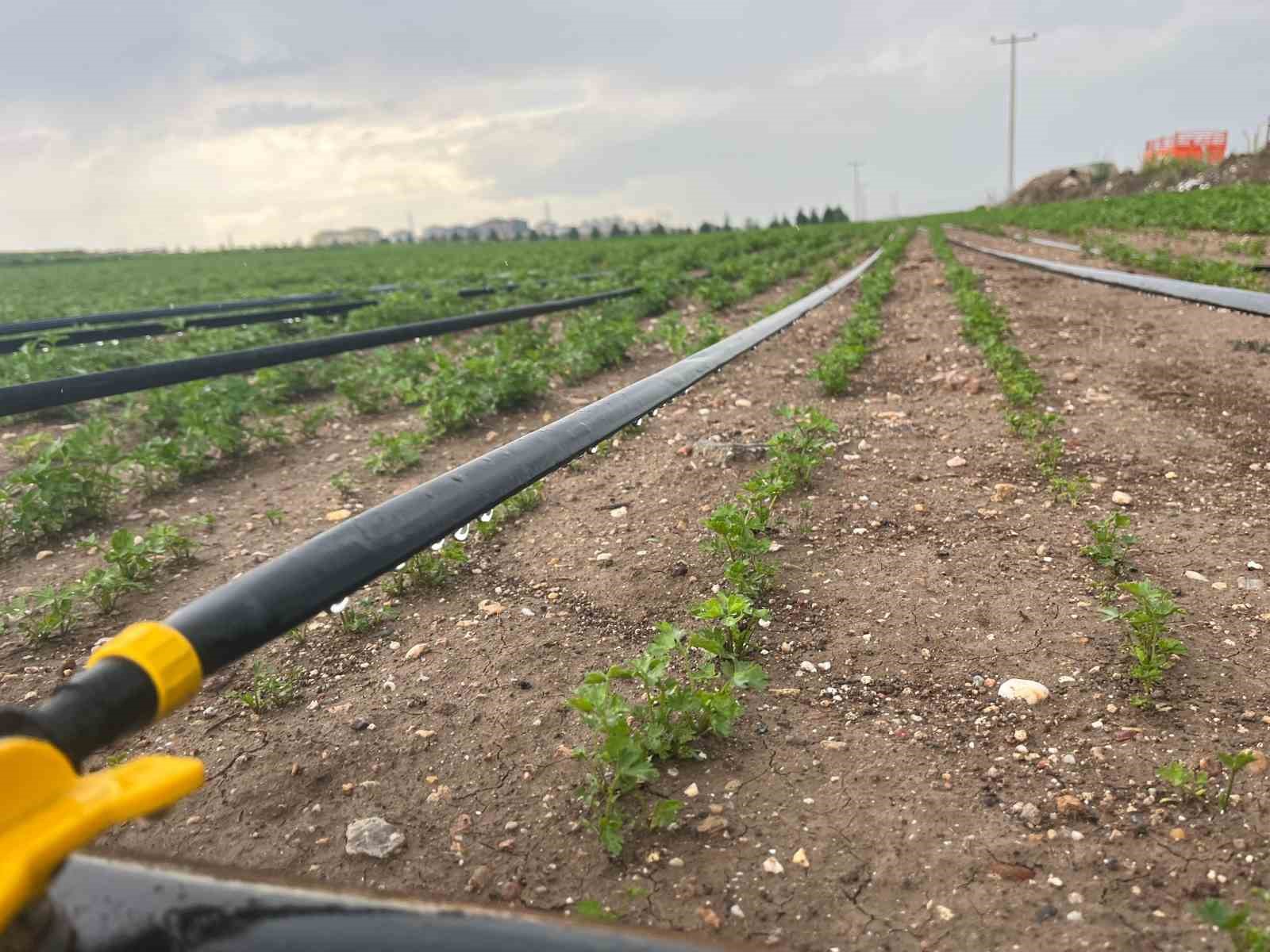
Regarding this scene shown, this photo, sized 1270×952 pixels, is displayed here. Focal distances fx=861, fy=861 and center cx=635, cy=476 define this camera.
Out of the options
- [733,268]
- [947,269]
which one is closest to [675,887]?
[947,269]

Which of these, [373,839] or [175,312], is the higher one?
[175,312]

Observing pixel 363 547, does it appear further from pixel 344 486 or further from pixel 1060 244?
pixel 1060 244

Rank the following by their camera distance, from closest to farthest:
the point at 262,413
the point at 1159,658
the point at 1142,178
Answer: the point at 1159,658
the point at 262,413
the point at 1142,178

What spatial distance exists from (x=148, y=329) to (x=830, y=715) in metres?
6.61

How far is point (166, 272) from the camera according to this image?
107ft

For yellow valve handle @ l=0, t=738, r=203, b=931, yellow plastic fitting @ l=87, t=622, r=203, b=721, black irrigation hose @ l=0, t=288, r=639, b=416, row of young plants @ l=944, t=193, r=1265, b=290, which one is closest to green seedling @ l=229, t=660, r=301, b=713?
yellow plastic fitting @ l=87, t=622, r=203, b=721

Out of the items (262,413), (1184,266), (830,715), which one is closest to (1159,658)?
(830,715)

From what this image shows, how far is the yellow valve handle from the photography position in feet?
2.43

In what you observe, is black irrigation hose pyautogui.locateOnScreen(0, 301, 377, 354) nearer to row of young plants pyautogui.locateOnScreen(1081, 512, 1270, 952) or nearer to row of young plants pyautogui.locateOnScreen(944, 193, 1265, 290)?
row of young plants pyautogui.locateOnScreen(1081, 512, 1270, 952)

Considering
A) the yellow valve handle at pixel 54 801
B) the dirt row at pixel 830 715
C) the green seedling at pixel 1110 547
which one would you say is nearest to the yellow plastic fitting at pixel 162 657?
the yellow valve handle at pixel 54 801

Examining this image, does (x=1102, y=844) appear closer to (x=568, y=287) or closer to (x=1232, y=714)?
(x=1232, y=714)

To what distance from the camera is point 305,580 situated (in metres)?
1.41

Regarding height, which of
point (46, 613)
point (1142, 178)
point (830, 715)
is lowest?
point (830, 715)

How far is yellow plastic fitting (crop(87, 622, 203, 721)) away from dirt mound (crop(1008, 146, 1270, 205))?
3371cm
